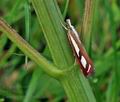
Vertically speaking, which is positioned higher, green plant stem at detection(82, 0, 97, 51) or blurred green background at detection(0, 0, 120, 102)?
green plant stem at detection(82, 0, 97, 51)

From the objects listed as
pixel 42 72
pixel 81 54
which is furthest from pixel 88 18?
pixel 42 72

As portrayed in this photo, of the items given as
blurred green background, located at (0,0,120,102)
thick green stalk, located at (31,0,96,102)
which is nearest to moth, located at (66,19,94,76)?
thick green stalk, located at (31,0,96,102)

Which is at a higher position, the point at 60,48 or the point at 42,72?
the point at 60,48

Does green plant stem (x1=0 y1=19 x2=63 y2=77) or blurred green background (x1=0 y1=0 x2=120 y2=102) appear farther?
blurred green background (x1=0 y1=0 x2=120 y2=102)

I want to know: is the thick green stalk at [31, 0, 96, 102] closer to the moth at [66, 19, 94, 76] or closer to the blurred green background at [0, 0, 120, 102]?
the moth at [66, 19, 94, 76]

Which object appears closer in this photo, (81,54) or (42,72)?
(81,54)

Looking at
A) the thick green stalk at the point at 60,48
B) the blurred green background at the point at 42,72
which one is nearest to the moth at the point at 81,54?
the thick green stalk at the point at 60,48

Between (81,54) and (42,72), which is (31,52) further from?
(42,72)
